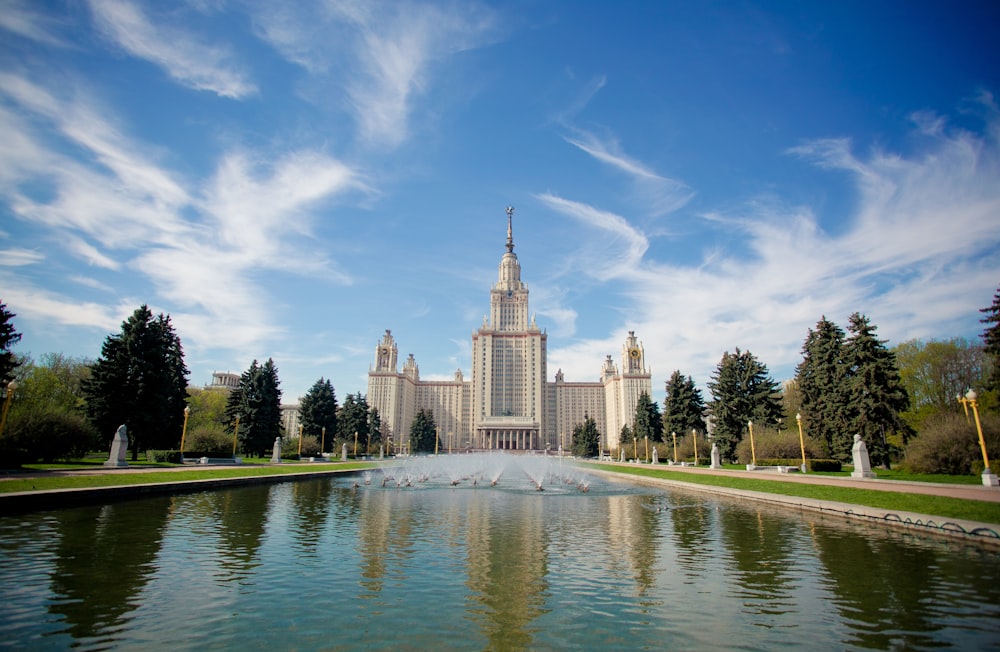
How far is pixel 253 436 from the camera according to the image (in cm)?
5231

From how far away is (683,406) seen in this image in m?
61.9

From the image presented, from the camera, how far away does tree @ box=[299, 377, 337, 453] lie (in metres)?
65.4

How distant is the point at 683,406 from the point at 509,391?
103417 millimetres

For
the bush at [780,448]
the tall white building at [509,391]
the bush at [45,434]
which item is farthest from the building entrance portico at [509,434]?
the bush at [45,434]

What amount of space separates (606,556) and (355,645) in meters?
6.79

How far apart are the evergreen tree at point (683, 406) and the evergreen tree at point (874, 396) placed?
2392cm

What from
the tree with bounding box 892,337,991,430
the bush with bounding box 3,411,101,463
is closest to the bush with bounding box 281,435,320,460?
the bush with bounding box 3,411,101,463

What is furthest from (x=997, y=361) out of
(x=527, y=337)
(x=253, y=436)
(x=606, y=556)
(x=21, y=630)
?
(x=527, y=337)

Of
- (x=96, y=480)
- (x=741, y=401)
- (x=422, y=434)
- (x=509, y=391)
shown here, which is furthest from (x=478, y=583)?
(x=509, y=391)

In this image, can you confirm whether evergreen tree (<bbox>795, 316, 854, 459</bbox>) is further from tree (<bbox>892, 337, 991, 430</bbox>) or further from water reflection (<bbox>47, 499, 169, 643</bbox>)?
water reflection (<bbox>47, 499, 169, 643</bbox>)

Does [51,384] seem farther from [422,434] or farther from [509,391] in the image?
[509,391]

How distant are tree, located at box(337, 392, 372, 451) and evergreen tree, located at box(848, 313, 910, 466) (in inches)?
2419

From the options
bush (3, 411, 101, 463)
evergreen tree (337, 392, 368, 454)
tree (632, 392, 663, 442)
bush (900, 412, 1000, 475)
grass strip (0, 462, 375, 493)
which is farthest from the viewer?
evergreen tree (337, 392, 368, 454)

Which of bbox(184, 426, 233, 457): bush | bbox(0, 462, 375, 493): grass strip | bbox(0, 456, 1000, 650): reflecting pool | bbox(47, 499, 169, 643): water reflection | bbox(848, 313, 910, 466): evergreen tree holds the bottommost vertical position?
bbox(0, 456, 1000, 650): reflecting pool
